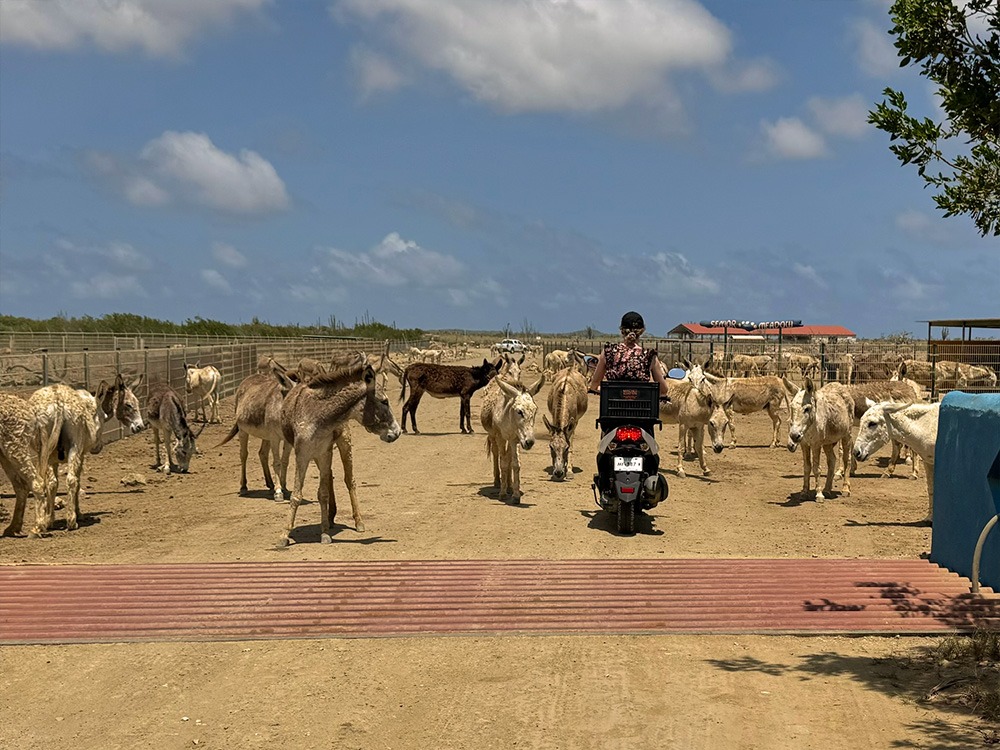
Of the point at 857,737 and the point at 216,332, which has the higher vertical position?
the point at 216,332

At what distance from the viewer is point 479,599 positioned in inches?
304

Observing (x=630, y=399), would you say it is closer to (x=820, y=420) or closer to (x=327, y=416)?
(x=327, y=416)

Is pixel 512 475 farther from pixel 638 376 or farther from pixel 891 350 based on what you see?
pixel 891 350

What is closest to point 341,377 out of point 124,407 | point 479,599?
point 479,599

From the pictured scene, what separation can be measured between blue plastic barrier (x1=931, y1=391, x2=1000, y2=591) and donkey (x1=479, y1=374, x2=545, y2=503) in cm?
512

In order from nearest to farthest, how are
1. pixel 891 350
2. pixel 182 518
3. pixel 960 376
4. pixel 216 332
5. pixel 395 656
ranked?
pixel 395 656 < pixel 182 518 < pixel 960 376 < pixel 891 350 < pixel 216 332

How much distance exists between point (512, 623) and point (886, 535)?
5.92 meters

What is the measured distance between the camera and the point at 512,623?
7230 mm

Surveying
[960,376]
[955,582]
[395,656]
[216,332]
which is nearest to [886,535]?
[955,582]

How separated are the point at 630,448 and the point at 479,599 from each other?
344cm

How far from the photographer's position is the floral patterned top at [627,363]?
36.0 ft

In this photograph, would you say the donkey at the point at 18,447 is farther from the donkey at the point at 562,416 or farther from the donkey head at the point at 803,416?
the donkey head at the point at 803,416

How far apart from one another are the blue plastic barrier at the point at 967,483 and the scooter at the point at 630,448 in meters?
2.86

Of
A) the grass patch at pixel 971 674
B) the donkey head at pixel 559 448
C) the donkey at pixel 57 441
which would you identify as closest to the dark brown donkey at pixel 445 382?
the donkey head at pixel 559 448
